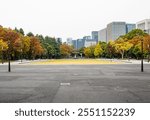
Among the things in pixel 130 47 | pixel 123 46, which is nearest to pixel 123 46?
pixel 123 46

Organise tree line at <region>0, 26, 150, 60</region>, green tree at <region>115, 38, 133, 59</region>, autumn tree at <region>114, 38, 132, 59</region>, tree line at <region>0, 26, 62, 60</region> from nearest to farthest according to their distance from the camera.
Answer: tree line at <region>0, 26, 62, 60</region> < tree line at <region>0, 26, 150, 60</region> < green tree at <region>115, 38, 133, 59</region> < autumn tree at <region>114, 38, 132, 59</region>

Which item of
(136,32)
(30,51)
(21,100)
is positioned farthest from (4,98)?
(136,32)

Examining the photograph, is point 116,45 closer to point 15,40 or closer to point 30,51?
point 30,51

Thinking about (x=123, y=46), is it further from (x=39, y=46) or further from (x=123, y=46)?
(x=39, y=46)

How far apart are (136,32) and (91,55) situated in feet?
219

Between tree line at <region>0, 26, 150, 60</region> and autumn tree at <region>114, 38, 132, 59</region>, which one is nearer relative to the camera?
tree line at <region>0, 26, 150, 60</region>

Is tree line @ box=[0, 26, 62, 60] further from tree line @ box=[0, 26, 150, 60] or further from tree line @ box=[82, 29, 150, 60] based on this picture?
tree line @ box=[82, 29, 150, 60]

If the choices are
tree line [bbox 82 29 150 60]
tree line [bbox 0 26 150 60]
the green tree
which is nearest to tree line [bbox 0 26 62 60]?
tree line [bbox 0 26 150 60]

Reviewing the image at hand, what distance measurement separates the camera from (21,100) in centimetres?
1428

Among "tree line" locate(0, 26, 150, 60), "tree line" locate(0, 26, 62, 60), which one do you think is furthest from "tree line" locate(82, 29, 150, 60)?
"tree line" locate(0, 26, 62, 60)

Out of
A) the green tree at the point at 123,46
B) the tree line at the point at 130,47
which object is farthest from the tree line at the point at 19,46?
the green tree at the point at 123,46

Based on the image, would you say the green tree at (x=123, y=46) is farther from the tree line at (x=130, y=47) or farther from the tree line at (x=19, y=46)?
the tree line at (x=19, y=46)

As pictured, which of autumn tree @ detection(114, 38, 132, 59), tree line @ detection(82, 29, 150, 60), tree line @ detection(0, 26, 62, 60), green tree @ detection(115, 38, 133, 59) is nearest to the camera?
tree line @ detection(0, 26, 62, 60)

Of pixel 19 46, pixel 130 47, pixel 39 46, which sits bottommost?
pixel 130 47
